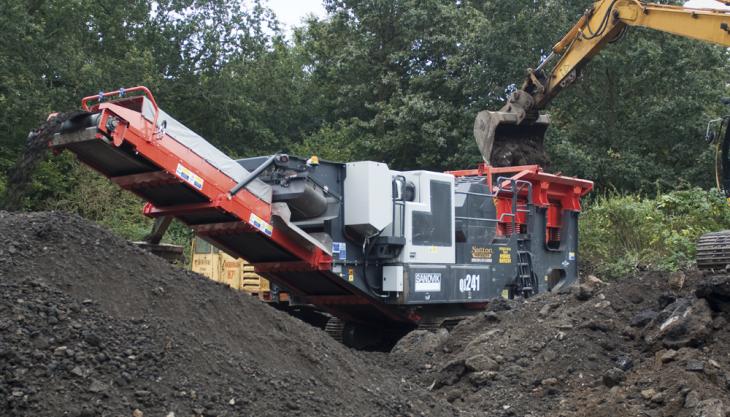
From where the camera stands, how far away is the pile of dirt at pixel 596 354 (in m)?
7.26

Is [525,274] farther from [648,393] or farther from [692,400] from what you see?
[692,400]

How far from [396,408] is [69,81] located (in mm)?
18256

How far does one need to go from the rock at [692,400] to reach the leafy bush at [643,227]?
8028 millimetres

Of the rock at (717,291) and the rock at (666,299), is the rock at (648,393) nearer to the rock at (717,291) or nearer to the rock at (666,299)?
the rock at (717,291)

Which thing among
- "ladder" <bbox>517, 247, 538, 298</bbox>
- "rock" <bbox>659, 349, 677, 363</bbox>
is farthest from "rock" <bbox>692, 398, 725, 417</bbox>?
"ladder" <bbox>517, 247, 538, 298</bbox>

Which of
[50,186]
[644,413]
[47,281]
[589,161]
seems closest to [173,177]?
[47,281]

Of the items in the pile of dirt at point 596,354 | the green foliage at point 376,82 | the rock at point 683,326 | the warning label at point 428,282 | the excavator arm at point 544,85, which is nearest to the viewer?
the pile of dirt at point 596,354

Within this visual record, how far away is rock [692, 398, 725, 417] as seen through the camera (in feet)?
21.5

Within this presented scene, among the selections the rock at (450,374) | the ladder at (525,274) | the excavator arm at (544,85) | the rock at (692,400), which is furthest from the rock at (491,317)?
the excavator arm at (544,85)

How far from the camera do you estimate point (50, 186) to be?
2134cm

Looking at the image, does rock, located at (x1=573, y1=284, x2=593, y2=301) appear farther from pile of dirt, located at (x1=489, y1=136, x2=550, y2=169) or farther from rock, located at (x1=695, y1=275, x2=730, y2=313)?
pile of dirt, located at (x1=489, y1=136, x2=550, y2=169)

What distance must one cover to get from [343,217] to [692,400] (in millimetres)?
4810

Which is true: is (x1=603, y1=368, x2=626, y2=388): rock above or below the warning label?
below

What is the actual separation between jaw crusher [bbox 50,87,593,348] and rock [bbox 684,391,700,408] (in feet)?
14.7
